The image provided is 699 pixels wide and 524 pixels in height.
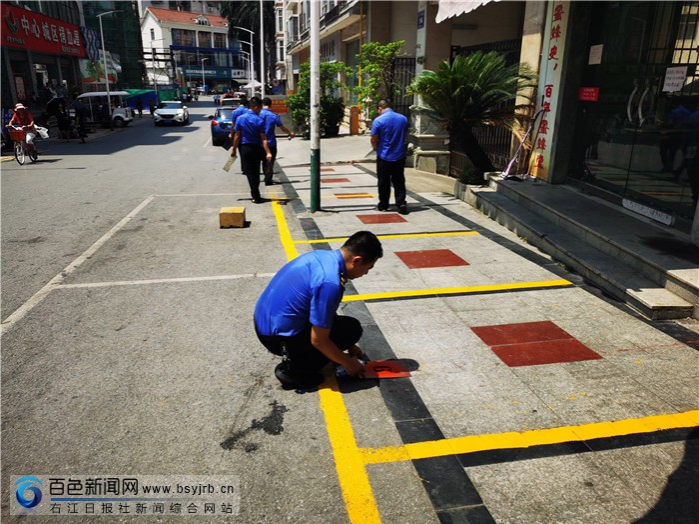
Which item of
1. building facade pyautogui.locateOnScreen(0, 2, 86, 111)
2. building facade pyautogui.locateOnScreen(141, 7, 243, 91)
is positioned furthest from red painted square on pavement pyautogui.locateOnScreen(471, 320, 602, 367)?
building facade pyautogui.locateOnScreen(141, 7, 243, 91)

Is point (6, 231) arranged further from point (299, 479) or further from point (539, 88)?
point (539, 88)

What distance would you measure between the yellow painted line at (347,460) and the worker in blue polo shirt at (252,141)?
7.06 metres

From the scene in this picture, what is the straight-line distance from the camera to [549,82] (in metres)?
9.26

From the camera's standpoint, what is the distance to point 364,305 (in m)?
5.45

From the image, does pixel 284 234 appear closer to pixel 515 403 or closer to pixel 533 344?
pixel 533 344

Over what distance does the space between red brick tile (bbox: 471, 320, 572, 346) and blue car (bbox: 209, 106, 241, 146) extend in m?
19.4

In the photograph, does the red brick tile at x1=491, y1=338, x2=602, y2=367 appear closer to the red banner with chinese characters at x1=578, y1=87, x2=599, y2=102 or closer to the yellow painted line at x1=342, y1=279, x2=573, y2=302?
the yellow painted line at x1=342, y1=279, x2=573, y2=302

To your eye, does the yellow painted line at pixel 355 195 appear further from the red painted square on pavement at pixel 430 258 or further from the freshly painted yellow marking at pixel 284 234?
the red painted square on pavement at pixel 430 258

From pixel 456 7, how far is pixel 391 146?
283 cm

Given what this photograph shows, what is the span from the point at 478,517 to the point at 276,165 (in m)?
14.7

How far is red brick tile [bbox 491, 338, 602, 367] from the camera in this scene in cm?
435

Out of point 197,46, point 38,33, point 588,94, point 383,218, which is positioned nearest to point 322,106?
point 383,218

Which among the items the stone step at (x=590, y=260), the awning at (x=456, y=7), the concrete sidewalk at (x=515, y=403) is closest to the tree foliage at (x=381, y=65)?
the awning at (x=456, y=7)

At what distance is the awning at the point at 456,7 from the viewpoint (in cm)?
878
